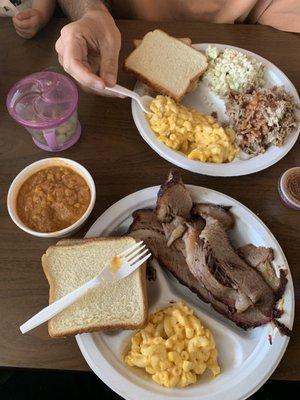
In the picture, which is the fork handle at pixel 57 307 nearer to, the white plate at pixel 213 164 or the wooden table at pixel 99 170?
the wooden table at pixel 99 170

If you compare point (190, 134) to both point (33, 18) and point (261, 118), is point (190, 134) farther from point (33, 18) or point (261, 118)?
point (33, 18)

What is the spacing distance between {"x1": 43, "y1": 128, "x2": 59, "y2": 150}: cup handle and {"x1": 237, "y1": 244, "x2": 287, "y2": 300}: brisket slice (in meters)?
0.70

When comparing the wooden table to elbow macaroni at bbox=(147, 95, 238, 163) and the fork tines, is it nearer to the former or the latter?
elbow macaroni at bbox=(147, 95, 238, 163)

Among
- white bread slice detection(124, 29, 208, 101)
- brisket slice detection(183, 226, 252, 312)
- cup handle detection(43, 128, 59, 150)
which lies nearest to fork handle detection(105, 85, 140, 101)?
white bread slice detection(124, 29, 208, 101)

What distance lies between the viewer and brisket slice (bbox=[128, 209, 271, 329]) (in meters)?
1.19

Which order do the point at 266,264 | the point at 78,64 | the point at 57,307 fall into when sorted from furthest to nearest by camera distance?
the point at 78,64, the point at 266,264, the point at 57,307

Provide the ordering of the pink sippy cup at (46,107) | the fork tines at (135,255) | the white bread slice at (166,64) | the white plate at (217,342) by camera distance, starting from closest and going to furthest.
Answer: the white plate at (217,342) < the fork tines at (135,255) < the pink sippy cup at (46,107) < the white bread slice at (166,64)

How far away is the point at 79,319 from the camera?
3.76 ft

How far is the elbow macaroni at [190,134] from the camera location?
1.42 meters

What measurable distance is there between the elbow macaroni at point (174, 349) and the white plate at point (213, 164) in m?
0.48

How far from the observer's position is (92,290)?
117cm

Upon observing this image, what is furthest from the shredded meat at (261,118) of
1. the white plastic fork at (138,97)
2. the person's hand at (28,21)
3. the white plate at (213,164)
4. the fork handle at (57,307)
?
the person's hand at (28,21)

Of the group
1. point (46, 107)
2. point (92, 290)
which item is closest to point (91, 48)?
point (46, 107)

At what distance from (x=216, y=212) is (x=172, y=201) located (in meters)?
0.14
